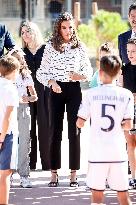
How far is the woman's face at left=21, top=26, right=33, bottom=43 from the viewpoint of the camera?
286 inches

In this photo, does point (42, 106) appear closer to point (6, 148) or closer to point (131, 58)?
point (131, 58)

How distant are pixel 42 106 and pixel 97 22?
15990 millimetres

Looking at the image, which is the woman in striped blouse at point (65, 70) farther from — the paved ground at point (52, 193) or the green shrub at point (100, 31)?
the green shrub at point (100, 31)

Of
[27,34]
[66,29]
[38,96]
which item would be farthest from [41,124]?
[66,29]

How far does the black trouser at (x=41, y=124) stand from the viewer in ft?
25.0

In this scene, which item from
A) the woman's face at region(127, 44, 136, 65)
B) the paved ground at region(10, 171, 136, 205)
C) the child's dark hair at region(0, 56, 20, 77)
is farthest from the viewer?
the woman's face at region(127, 44, 136, 65)

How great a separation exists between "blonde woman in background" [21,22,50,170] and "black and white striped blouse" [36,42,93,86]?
0.50m

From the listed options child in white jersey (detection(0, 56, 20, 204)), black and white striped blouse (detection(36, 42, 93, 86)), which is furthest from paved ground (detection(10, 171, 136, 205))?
black and white striped blouse (detection(36, 42, 93, 86))

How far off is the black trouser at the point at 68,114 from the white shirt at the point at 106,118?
70.2 inches

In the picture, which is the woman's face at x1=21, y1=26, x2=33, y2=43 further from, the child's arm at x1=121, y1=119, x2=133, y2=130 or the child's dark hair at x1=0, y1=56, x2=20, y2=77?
the child's arm at x1=121, y1=119, x2=133, y2=130

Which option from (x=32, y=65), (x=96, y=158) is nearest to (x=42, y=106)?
(x=32, y=65)

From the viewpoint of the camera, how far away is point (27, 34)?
24.0 feet

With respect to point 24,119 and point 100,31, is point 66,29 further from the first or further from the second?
point 100,31

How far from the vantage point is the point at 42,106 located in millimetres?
7617
